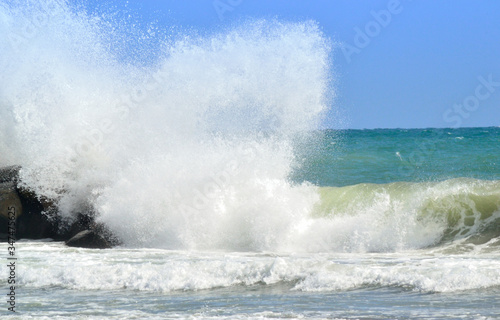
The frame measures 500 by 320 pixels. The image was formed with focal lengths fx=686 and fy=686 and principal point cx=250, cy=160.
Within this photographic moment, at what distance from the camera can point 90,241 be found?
11.7m

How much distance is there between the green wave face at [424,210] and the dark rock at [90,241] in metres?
3.75

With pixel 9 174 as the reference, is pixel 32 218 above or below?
below

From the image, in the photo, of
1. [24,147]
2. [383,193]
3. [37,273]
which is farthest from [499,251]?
[24,147]

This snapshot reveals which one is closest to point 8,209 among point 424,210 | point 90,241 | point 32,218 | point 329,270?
point 32,218

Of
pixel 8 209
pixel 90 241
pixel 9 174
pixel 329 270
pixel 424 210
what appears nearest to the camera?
pixel 329 270

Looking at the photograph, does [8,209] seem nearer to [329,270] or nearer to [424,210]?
[329,270]

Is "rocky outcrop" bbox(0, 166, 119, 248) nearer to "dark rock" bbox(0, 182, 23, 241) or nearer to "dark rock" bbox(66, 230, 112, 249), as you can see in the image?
"dark rock" bbox(0, 182, 23, 241)

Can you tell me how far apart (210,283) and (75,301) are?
5.30 feet

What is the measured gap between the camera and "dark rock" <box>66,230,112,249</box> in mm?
11602

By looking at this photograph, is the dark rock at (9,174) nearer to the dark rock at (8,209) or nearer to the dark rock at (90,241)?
the dark rock at (8,209)

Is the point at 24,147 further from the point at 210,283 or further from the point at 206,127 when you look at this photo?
the point at 210,283

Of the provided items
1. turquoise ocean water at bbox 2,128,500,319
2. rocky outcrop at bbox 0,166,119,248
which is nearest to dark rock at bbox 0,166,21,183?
rocky outcrop at bbox 0,166,119,248

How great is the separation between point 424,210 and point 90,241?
5918 millimetres

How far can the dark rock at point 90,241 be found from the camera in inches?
457
